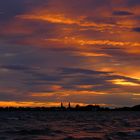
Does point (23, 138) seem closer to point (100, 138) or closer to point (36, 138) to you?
point (36, 138)

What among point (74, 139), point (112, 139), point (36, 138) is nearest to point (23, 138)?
point (36, 138)

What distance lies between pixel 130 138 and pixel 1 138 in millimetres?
12436

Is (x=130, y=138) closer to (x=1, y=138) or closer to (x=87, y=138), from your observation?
(x=87, y=138)

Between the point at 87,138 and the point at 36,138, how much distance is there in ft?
16.2

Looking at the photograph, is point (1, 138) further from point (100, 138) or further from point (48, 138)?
point (100, 138)

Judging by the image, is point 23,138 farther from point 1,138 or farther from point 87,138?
point 87,138

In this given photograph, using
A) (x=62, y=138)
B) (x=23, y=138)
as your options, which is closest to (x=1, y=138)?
(x=23, y=138)

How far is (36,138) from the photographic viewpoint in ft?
158

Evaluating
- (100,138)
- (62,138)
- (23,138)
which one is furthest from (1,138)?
(100,138)

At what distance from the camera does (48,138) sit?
4784cm

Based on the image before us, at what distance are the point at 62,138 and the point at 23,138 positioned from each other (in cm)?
383

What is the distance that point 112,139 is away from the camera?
47.0m

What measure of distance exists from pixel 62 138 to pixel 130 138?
660 centimetres

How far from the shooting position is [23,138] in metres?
48.3
